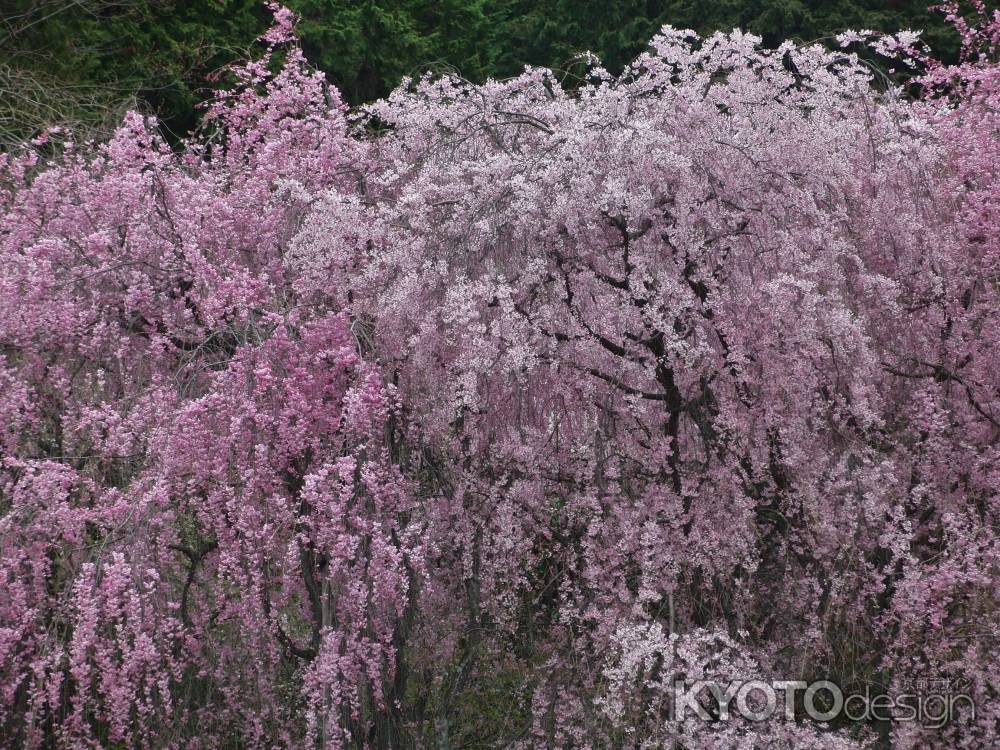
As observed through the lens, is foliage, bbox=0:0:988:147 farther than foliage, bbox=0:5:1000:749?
Yes

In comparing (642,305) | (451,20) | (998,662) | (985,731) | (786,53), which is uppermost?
(451,20)

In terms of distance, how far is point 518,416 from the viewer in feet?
14.4

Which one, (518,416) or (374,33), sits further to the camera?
(374,33)

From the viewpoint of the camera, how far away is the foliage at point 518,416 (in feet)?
13.1

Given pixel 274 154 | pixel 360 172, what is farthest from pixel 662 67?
pixel 274 154

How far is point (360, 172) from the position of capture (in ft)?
17.0

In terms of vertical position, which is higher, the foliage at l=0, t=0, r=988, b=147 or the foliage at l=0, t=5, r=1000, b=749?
the foliage at l=0, t=0, r=988, b=147

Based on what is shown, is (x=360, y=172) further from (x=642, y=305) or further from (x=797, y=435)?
(x=797, y=435)

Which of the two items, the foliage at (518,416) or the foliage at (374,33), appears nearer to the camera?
the foliage at (518,416)

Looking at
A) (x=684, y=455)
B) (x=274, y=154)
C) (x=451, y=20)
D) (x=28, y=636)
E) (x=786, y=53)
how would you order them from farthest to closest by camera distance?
1. (x=451, y=20)
2. (x=274, y=154)
3. (x=786, y=53)
4. (x=684, y=455)
5. (x=28, y=636)

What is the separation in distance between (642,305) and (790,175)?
2.92ft

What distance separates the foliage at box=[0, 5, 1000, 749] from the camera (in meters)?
4.00

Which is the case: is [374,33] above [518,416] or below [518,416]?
above

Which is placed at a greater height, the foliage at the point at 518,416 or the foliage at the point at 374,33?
the foliage at the point at 374,33
